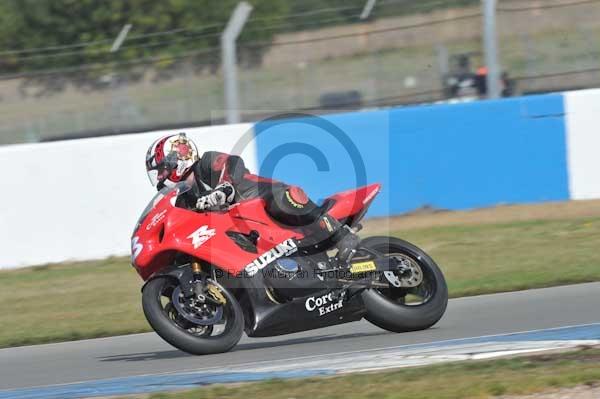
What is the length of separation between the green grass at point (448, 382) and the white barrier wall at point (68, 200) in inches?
237

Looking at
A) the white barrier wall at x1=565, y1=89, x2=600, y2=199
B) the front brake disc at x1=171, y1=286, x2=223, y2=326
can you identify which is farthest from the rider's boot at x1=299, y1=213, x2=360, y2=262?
the white barrier wall at x1=565, y1=89, x2=600, y2=199

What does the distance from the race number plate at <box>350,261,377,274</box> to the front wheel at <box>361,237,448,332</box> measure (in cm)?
15

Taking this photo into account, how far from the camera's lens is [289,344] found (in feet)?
23.0

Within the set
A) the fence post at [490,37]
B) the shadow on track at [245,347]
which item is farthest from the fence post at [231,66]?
the shadow on track at [245,347]

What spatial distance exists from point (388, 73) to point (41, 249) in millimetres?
6234

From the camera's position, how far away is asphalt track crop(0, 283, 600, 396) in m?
6.45

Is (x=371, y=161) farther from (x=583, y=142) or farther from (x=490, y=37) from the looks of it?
(x=583, y=142)

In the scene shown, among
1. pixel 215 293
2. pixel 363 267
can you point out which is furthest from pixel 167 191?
pixel 363 267

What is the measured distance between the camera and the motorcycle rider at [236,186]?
650cm

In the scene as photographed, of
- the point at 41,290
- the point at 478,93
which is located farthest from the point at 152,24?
the point at 41,290

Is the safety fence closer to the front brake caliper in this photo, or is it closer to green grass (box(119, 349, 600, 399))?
the front brake caliper

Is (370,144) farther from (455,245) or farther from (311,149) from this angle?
(455,245)

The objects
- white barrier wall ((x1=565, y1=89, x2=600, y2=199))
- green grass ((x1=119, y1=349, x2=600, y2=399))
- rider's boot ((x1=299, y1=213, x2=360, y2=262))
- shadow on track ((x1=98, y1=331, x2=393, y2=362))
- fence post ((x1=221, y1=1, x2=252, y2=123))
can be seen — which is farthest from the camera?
fence post ((x1=221, y1=1, x2=252, y2=123))

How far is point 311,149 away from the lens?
39.2ft
